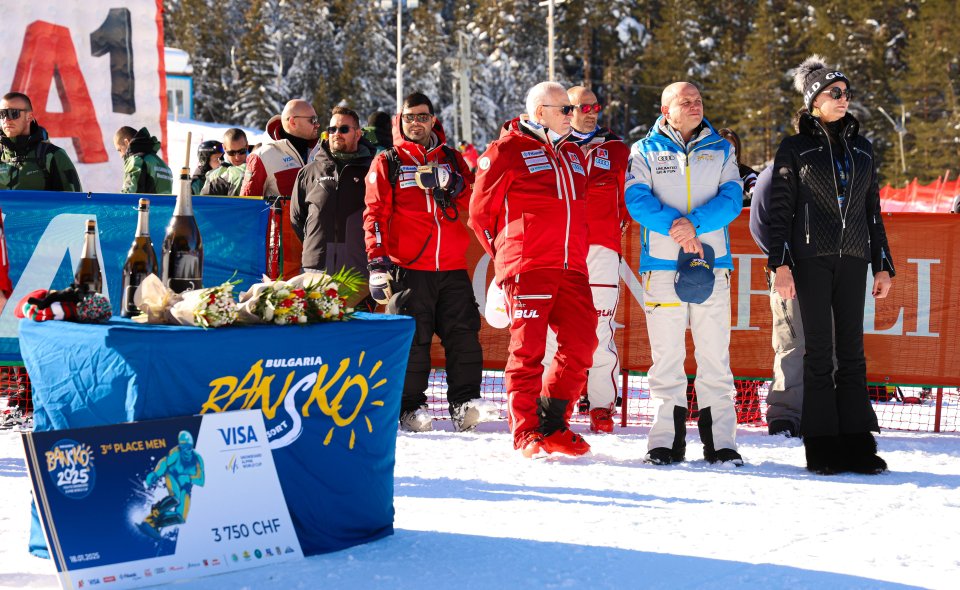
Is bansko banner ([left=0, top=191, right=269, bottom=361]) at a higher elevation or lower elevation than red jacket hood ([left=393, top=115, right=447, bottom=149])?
lower

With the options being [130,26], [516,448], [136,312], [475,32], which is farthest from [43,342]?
[475,32]

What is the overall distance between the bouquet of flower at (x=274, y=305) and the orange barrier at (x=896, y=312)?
4.28m

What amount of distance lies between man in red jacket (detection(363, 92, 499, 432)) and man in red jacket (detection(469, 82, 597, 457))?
2.92ft

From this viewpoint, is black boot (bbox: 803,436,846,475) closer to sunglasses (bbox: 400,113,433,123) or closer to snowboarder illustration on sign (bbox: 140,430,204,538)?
sunglasses (bbox: 400,113,433,123)

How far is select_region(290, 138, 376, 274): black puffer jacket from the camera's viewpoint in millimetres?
→ 7375

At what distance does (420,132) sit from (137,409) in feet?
13.0

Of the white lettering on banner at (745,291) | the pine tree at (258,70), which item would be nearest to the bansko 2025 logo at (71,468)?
the white lettering on banner at (745,291)

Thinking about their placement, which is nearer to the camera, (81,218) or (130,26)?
(81,218)

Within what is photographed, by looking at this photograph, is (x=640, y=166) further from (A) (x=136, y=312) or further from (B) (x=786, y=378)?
(A) (x=136, y=312)

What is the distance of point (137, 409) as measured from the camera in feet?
11.8

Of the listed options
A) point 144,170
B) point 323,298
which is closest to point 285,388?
point 323,298

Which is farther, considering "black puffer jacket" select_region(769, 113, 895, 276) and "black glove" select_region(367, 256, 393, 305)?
"black glove" select_region(367, 256, 393, 305)

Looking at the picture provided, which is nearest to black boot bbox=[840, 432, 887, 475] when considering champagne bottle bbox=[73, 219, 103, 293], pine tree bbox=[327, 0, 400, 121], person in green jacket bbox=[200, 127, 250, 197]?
champagne bottle bbox=[73, 219, 103, 293]

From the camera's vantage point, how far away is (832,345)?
5.98m
